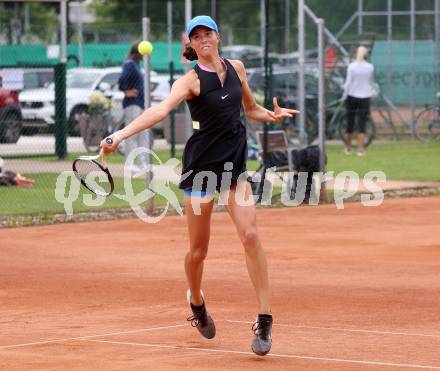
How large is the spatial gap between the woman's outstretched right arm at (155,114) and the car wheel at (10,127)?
13255 millimetres

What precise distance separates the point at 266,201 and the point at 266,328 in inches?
394

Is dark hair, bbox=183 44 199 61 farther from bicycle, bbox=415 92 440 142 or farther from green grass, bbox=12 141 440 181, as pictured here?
bicycle, bbox=415 92 440 142

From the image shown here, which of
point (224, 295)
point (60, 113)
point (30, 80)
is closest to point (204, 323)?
point (224, 295)

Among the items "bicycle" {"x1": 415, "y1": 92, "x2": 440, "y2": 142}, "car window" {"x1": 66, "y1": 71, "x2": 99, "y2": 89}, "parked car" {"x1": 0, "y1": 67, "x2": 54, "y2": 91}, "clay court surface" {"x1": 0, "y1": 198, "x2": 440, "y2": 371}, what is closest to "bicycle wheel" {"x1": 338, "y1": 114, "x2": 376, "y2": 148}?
"bicycle" {"x1": 415, "y1": 92, "x2": 440, "y2": 142}

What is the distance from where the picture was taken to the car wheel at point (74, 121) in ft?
82.8

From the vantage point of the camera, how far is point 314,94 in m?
27.4

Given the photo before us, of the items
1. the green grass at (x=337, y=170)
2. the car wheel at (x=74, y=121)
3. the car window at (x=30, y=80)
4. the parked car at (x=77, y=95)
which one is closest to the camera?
the green grass at (x=337, y=170)

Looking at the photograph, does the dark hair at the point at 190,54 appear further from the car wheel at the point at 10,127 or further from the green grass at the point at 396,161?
the green grass at the point at 396,161

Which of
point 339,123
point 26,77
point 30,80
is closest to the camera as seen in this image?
point 26,77

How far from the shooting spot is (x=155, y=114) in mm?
8258

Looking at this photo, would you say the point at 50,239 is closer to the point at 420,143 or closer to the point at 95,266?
the point at 95,266

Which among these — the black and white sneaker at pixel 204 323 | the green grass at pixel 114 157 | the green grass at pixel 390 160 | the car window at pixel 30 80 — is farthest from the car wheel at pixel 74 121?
the black and white sneaker at pixel 204 323

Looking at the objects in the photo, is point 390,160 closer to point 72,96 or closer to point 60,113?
point 60,113

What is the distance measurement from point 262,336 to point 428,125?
69.9ft
